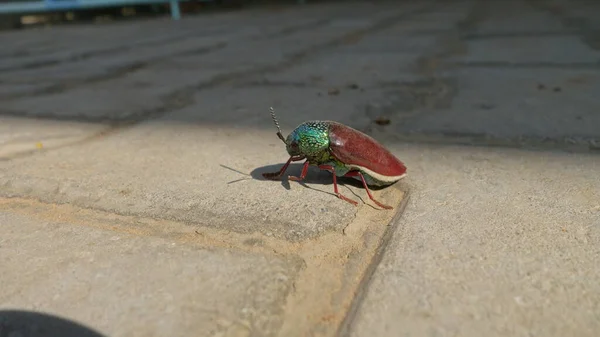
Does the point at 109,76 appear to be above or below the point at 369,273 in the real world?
below

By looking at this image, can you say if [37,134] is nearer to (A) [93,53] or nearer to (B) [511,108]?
(B) [511,108]

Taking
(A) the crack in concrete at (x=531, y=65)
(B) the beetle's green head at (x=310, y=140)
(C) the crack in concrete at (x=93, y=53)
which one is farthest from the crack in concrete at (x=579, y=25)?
(C) the crack in concrete at (x=93, y=53)

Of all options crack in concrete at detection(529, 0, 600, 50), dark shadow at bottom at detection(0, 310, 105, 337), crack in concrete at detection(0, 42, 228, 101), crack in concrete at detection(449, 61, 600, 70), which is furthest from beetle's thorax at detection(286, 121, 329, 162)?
crack in concrete at detection(529, 0, 600, 50)

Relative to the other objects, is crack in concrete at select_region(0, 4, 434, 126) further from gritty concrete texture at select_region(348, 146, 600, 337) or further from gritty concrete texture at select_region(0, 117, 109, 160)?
gritty concrete texture at select_region(348, 146, 600, 337)

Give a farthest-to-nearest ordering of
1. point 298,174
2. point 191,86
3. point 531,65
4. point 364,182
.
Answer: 1. point 531,65
2. point 191,86
3. point 298,174
4. point 364,182

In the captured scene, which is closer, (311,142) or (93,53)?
(311,142)

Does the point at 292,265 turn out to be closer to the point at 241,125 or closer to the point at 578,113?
the point at 241,125

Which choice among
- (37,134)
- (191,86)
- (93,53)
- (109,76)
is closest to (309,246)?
(37,134)

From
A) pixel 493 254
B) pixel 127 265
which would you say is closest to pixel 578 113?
pixel 493 254
